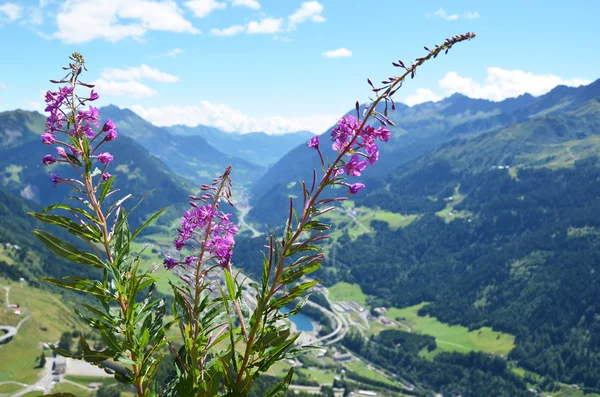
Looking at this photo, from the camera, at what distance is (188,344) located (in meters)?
4.72

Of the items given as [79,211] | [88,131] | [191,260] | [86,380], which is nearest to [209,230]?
[191,260]

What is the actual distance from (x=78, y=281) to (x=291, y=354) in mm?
2099

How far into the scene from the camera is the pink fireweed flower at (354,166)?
4.68m

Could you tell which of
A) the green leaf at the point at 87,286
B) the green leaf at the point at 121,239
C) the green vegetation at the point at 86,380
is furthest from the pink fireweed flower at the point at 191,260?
the green vegetation at the point at 86,380

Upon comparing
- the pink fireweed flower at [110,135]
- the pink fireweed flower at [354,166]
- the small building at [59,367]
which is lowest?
the small building at [59,367]

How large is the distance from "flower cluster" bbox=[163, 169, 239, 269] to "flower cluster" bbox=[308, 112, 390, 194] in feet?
4.46

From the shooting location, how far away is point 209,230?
542cm

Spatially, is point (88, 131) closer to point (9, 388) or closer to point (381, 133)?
point (381, 133)

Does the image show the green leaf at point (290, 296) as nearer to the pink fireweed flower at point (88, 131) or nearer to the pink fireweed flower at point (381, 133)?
the pink fireweed flower at point (381, 133)

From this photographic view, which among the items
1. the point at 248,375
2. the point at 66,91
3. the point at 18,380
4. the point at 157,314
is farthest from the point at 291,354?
the point at 18,380

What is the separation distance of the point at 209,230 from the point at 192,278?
55cm

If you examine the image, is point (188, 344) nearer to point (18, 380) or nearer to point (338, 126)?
point (338, 126)

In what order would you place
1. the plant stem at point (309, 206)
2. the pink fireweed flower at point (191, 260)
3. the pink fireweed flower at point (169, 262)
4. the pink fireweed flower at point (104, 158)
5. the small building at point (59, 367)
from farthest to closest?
the small building at point (59, 367)
the pink fireweed flower at point (169, 262)
the pink fireweed flower at point (191, 260)
the pink fireweed flower at point (104, 158)
the plant stem at point (309, 206)

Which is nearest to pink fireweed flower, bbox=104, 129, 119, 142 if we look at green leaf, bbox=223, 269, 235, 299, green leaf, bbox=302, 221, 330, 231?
green leaf, bbox=223, 269, 235, 299
